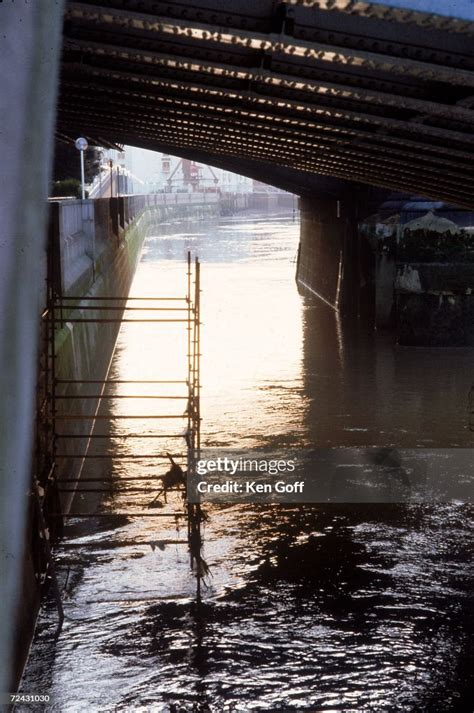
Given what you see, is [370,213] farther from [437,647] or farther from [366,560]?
[437,647]

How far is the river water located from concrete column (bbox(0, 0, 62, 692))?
8.10 feet

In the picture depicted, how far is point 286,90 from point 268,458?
6.35 metres

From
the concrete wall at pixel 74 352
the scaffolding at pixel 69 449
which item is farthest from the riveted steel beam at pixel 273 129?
the scaffolding at pixel 69 449

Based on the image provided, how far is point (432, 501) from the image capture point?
15.1 meters

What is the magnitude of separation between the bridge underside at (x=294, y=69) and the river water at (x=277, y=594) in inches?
170

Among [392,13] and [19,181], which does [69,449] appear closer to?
[392,13]

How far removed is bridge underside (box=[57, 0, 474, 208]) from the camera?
945 centimetres

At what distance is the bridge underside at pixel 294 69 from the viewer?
9.45 metres

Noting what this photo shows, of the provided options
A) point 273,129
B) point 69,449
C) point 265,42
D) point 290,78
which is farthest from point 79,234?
point 265,42

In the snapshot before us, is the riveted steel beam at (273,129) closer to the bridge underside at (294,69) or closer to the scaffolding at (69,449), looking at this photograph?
the bridge underside at (294,69)

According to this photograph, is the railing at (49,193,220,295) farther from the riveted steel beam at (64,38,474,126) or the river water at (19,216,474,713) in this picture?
the river water at (19,216,474,713)

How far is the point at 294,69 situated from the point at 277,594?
526 centimetres

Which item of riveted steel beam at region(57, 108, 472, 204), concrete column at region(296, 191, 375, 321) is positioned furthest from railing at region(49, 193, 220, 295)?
concrete column at region(296, 191, 375, 321)

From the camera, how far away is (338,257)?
36.4m
